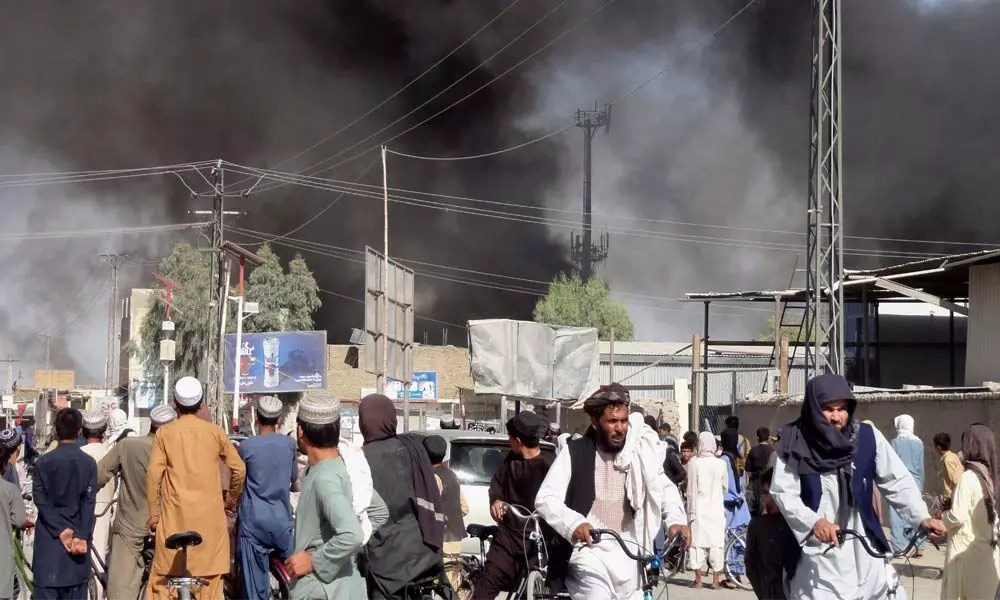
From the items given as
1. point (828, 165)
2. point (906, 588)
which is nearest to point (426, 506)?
point (906, 588)

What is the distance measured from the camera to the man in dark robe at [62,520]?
7172 millimetres

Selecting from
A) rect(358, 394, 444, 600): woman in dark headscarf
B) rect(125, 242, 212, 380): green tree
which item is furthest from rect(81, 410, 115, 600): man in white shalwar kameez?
rect(125, 242, 212, 380): green tree

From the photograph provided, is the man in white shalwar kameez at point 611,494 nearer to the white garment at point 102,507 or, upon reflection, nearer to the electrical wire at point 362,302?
the white garment at point 102,507

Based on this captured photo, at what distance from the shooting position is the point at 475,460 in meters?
11.1

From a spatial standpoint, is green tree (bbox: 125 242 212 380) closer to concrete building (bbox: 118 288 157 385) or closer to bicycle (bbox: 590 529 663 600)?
concrete building (bbox: 118 288 157 385)

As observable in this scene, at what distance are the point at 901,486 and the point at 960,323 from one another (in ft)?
95.7

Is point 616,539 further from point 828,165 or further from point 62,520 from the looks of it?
point 828,165

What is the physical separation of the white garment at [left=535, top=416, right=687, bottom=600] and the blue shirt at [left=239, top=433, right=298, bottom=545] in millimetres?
2304

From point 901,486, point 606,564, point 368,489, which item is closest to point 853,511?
point 901,486

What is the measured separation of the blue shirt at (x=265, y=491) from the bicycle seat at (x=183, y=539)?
1461mm

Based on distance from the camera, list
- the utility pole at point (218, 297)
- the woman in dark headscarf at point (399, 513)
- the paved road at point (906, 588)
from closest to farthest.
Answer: the woman in dark headscarf at point (399, 513), the paved road at point (906, 588), the utility pole at point (218, 297)

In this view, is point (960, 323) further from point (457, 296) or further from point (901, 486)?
point (457, 296)

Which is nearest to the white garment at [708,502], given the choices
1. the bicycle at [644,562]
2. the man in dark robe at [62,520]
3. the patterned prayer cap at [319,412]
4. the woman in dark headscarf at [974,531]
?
the woman in dark headscarf at [974,531]

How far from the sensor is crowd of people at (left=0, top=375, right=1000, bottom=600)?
478cm
